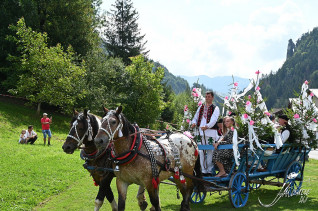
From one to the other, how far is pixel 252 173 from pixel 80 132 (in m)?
4.92

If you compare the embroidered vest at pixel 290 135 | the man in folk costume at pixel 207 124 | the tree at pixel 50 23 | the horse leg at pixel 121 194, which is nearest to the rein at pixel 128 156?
the horse leg at pixel 121 194

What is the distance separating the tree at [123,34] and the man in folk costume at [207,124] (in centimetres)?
3644

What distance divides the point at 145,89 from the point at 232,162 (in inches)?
1073

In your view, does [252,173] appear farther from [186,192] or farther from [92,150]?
[92,150]

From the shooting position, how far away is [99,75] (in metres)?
32.3

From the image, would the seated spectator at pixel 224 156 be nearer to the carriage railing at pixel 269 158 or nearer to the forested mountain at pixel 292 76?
the carriage railing at pixel 269 158

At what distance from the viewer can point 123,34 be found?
44.6 m

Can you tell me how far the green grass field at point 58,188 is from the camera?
27.4 ft

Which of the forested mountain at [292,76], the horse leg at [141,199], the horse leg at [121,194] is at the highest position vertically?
the forested mountain at [292,76]

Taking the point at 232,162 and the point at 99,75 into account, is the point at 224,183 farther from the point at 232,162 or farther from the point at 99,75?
the point at 99,75

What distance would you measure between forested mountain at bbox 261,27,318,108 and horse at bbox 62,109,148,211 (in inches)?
5461

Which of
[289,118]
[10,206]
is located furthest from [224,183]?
[10,206]

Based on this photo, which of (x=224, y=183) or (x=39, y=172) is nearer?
(x=224, y=183)

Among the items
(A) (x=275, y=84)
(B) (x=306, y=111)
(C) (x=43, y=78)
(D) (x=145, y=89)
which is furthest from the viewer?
(A) (x=275, y=84)
